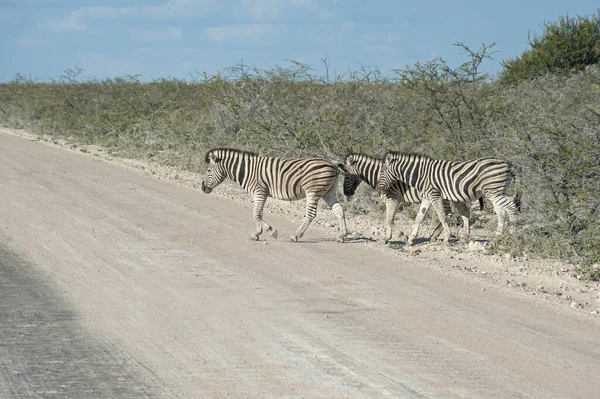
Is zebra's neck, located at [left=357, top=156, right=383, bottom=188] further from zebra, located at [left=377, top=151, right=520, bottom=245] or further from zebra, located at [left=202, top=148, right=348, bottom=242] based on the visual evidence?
zebra, located at [left=202, top=148, right=348, bottom=242]

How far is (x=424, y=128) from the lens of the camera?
1884 cm

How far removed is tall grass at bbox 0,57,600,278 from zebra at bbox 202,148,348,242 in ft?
9.03

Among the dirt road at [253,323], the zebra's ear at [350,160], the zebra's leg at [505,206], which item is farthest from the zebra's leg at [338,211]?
the zebra's leg at [505,206]

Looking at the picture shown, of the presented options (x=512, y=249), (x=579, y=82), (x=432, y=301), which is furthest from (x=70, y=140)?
(x=432, y=301)

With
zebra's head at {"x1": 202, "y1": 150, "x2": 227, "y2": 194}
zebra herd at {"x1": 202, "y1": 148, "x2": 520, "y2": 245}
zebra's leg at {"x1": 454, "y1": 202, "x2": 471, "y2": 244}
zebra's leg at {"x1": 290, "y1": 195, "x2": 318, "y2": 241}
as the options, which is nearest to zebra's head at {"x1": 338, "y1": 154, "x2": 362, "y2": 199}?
zebra herd at {"x1": 202, "y1": 148, "x2": 520, "y2": 245}

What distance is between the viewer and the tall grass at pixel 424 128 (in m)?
12.6

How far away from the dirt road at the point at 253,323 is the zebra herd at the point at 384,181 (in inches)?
29.4

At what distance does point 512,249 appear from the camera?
12531 mm

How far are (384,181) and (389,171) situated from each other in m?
0.18

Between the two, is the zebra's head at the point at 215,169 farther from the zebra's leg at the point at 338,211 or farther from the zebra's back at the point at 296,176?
→ the zebra's leg at the point at 338,211

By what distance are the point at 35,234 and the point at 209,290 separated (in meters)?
4.57

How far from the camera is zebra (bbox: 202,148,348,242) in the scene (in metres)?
13.3

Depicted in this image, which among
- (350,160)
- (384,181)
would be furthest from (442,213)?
(350,160)

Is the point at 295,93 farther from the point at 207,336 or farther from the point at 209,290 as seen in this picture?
the point at 207,336
